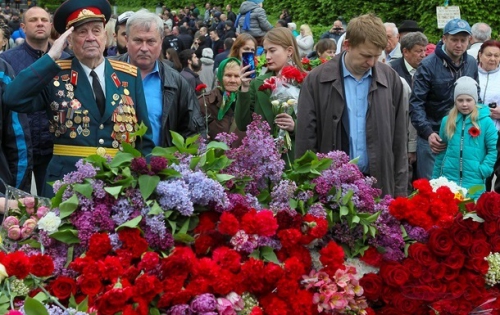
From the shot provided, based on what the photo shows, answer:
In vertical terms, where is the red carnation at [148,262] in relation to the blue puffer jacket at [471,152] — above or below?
above

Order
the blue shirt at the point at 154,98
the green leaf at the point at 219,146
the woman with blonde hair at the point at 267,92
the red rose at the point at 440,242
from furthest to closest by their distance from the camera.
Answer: the woman with blonde hair at the point at 267,92
the blue shirt at the point at 154,98
the green leaf at the point at 219,146
the red rose at the point at 440,242

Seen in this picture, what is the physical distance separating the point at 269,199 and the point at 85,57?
1.60 metres

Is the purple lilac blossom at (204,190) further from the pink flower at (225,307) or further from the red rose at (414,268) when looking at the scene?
the red rose at (414,268)

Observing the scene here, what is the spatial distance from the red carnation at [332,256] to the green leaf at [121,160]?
0.89 m

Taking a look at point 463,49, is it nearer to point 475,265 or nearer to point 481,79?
point 481,79

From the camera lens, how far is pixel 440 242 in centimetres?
376

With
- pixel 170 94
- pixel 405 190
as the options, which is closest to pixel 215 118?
pixel 170 94

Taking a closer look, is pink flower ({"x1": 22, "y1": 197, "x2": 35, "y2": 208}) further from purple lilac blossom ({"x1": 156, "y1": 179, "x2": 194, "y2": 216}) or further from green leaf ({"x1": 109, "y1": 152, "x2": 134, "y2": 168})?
purple lilac blossom ({"x1": 156, "y1": 179, "x2": 194, "y2": 216})

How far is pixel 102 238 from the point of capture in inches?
133

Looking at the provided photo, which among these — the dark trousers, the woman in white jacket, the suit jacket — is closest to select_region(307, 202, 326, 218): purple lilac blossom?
the suit jacket

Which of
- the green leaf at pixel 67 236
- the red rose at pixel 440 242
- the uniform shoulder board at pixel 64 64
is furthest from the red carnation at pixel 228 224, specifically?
the uniform shoulder board at pixel 64 64

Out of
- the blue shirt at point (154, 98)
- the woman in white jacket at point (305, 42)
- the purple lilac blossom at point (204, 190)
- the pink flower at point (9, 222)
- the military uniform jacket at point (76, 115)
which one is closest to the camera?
the purple lilac blossom at point (204, 190)

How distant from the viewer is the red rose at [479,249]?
12.2 ft

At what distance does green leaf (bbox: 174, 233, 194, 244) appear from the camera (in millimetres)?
3482
